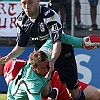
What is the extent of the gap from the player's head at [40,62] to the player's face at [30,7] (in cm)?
69

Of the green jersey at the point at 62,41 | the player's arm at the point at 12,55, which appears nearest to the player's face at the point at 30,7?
the green jersey at the point at 62,41

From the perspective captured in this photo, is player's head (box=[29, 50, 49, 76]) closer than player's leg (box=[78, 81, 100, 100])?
Yes

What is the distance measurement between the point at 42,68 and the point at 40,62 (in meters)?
0.09

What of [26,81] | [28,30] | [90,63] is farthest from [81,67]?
[26,81]

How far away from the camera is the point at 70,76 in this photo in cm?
660

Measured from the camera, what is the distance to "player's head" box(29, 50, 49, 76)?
5.23 metres

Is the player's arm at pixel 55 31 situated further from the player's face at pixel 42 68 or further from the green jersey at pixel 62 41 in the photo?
the player's face at pixel 42 68

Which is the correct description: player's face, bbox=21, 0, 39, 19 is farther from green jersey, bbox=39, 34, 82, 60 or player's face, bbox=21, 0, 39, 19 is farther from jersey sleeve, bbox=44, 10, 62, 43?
green jersey, bbox=39, 34, 82, 60

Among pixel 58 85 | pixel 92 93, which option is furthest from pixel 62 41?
pixel 92 93

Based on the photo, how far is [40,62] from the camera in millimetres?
5234

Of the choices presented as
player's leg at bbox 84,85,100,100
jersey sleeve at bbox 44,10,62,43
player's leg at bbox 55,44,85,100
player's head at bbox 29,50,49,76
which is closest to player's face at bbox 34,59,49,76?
player's head at bbox 29,50,49,76

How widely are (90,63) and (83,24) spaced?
0.78 meters

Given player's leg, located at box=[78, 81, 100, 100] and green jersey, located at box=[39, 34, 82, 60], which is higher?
green jersey, located at box=[39, 34, 82, 60]

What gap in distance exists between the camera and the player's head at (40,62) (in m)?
5.23
